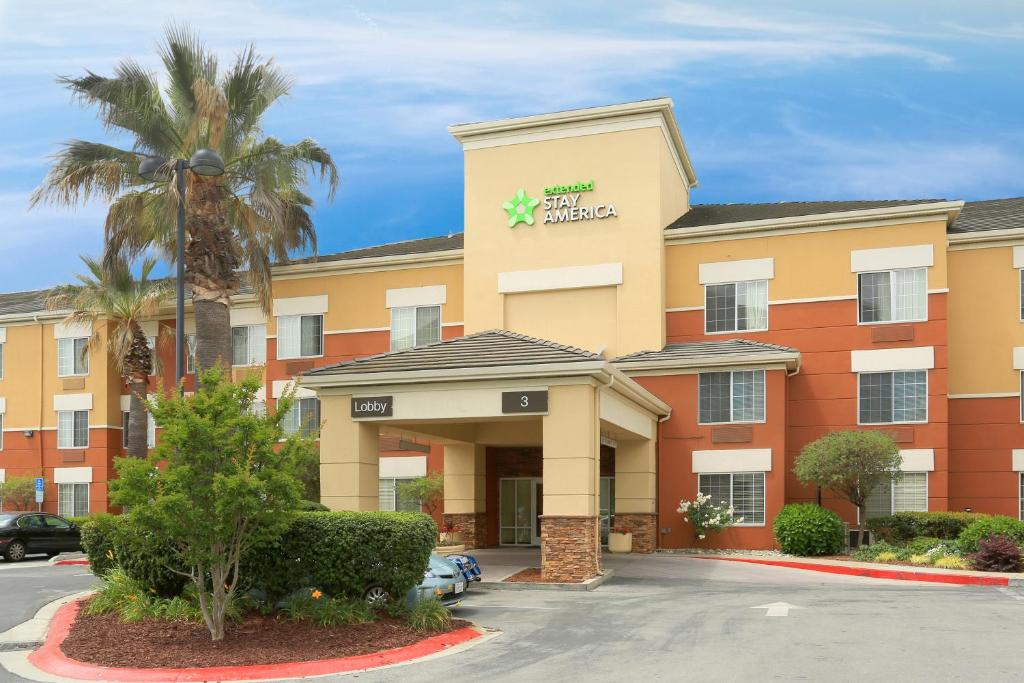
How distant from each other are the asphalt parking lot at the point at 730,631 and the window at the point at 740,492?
22.1ft

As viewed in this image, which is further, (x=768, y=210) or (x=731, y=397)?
(x=768, y=210)

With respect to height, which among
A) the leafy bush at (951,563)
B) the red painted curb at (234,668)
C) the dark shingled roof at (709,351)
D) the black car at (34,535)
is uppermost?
the dark shingled roof at (709,351)

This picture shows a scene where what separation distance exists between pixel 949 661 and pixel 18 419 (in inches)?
1543

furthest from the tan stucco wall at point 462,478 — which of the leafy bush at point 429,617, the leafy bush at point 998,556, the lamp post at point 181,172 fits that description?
the leafy bush at point 429,617

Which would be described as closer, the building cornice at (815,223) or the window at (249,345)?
the building cornice at (815,223)

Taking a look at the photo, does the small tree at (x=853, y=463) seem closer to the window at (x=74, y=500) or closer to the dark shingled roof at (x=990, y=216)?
the dark shingled roof at (x=990, y=216)

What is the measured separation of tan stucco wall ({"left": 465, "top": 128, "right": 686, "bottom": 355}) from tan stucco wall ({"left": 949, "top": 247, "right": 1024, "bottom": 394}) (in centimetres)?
861

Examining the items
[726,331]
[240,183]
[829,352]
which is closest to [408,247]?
[240,183]

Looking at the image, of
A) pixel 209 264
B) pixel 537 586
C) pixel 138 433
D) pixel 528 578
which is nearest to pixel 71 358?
pixel 138 433

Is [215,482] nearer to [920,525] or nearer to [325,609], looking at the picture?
[325,609]

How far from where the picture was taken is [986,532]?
81.3 feet

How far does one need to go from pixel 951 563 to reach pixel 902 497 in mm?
5619

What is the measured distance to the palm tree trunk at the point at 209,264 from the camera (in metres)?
29.0

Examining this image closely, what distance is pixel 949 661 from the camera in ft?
40.2
